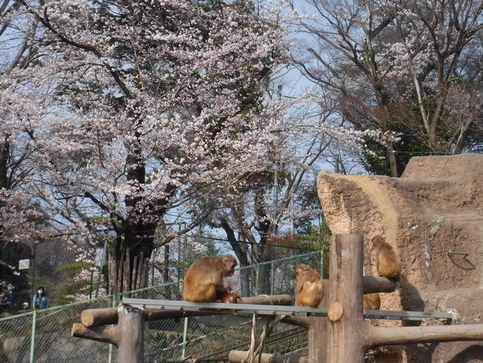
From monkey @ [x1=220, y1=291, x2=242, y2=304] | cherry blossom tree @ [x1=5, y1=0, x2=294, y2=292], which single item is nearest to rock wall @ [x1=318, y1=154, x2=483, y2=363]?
monkey @ [x1=220, y1=291, x2=242, y2=304]

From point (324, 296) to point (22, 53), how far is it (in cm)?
1035

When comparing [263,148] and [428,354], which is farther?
[263,148]

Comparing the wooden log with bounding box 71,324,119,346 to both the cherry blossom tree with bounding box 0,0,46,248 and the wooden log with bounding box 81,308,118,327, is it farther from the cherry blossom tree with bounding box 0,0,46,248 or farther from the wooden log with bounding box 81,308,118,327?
the cherry blossom tree with bounding box 0,0,46,248

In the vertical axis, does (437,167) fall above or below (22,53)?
below

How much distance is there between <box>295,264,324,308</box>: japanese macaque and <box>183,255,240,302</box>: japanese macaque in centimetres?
64

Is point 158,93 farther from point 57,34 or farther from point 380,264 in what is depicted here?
point 380,264

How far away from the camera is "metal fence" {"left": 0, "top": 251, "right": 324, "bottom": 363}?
9753 millimetres

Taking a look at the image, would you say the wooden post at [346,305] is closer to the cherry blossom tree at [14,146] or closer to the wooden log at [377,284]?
the wooden log at [377,284]

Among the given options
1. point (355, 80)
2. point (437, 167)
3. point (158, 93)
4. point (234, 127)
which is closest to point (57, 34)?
point (158, 93)

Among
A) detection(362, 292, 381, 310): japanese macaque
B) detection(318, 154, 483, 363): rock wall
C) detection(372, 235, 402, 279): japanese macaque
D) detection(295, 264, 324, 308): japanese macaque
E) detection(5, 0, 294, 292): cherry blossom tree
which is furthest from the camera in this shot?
detection(5, 0, 294, 292): cherry blossom tree

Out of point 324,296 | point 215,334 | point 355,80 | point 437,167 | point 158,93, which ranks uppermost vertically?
point 355,80

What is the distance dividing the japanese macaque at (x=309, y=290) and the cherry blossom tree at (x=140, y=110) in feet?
21.2

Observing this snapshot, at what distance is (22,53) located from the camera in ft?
46.6

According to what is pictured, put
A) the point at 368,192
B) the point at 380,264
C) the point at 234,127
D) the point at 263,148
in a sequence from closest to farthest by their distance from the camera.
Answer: the point at 380,264
the point at 368,192
the point at 263,148
the point at 234,127
